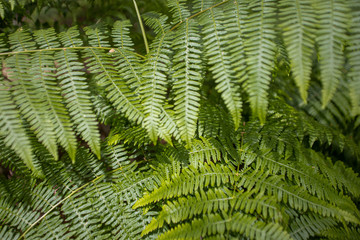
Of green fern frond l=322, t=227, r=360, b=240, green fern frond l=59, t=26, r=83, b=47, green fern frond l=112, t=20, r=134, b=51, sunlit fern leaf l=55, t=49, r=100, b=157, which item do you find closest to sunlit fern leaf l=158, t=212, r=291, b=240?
green fern frond l=322, t=227, r=360, b=240

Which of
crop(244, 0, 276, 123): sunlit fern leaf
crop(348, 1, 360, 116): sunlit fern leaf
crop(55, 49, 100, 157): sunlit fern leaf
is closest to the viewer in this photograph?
crop(348, 1, 360, 116): sunlit fern leaf

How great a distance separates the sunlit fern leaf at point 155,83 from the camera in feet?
3.99

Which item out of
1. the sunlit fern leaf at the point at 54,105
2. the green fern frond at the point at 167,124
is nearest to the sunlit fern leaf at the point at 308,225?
the green fern frond at the point at 167,124

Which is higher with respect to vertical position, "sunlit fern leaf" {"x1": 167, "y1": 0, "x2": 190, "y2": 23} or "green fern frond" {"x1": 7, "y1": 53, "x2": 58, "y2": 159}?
"sunlit fern leaf" {"x1": 167, "y1": 0, "x2": 190, "y2": 23}

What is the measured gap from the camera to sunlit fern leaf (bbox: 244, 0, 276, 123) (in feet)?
3.58

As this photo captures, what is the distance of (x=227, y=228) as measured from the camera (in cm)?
117

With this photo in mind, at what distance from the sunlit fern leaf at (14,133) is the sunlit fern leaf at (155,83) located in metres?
0.57

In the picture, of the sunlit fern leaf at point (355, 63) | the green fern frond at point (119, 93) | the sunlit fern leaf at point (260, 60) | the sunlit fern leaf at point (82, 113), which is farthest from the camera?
the green fern frond at point (119, 93)

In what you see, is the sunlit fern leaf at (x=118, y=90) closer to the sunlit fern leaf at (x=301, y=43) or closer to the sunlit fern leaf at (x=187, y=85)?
the sunlit fern leaf at (x=187, y=85)

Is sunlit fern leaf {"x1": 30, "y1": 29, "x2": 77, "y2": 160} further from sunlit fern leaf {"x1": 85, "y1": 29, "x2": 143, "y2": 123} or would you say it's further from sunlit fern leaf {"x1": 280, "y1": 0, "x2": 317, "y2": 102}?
sunlit fern leaf {"x1": 280, "y1": 0, "x2": 317, "y2": 102}

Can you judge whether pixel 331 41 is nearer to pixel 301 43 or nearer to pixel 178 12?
pixel 301 43

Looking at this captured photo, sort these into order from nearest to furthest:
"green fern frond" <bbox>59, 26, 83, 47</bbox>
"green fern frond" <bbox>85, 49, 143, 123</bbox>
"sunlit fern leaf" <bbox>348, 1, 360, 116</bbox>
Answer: "sunlit fern leaf" <bbox>348, 1, 360, 116</bbox> → "green fern frond" <bbox>85, 49, 143, 123</bbox> → "green fern frond" <bbox>59, 26, 83, 47</bbox>

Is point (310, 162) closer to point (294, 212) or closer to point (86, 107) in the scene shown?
point (294, 212)

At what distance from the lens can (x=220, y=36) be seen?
131 centimetres
